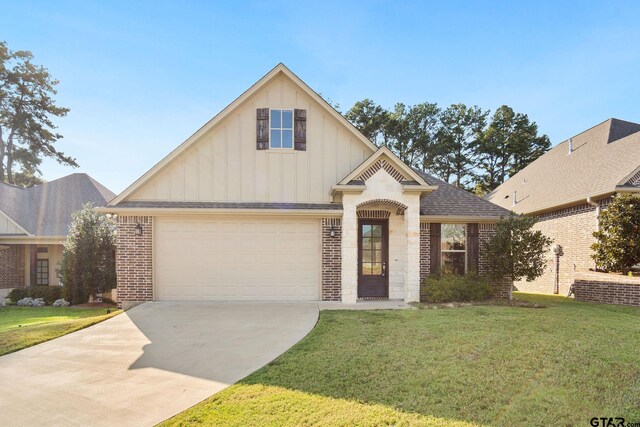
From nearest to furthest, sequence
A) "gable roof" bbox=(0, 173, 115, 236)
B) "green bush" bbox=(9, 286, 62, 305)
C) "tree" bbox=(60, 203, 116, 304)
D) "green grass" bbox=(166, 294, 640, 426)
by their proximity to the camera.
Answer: "green grass" bbox=(166, 294, 640, 426) < "tree" bbox=(60, 203, 116, 304) < "green bush" bbox=(9, 286, 62, 305) < "gable roof" bbox=(0, 173, 115, 236)

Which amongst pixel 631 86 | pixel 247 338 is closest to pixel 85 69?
pixel 247 338

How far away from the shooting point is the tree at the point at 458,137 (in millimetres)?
37125

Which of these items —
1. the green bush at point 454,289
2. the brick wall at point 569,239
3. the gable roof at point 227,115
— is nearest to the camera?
the green bush at point 454,289

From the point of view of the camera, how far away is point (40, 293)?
1309 centimetres

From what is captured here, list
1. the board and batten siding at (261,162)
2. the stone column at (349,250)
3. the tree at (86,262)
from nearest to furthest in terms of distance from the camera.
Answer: the stone column at (349,250) → the board and batten siding at (261,162) → the tree at (86,262)

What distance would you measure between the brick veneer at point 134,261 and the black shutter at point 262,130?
13.1 ft

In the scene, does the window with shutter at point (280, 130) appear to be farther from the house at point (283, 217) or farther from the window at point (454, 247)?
the window at point (454, 247)

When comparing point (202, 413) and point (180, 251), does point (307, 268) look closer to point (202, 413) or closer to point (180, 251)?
point (180, 251)

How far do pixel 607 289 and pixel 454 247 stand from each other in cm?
512

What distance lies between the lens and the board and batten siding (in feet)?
34.3

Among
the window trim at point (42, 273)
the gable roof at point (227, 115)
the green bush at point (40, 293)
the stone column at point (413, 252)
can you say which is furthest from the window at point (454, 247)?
the window trim at point (42, 273)

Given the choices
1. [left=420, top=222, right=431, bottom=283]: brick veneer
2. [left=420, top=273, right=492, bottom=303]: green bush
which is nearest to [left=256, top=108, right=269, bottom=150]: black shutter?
[left=420, top=222, right=431, bottom=283]: brick veneer

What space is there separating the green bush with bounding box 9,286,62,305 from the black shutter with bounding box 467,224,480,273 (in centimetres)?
1478

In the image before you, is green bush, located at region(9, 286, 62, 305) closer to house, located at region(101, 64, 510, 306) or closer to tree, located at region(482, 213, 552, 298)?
house, located at region(101, 64, 510, 306)
